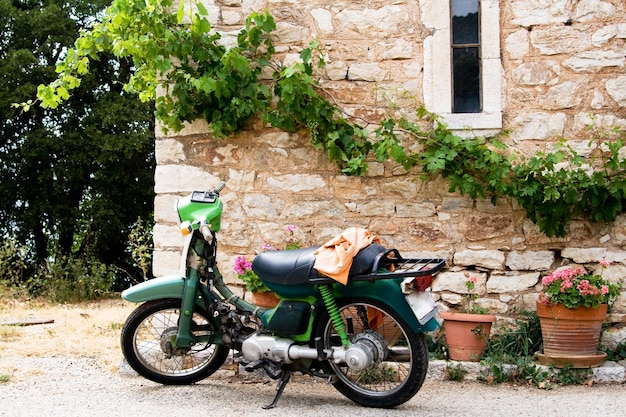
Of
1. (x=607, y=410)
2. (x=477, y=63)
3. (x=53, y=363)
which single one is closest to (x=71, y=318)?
(x=53, y=363)

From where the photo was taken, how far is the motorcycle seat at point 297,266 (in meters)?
4.29

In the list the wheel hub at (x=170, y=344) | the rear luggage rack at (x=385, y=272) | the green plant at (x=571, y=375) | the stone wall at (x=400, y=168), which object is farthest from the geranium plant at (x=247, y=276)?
the green plant at (x=571, y=375)

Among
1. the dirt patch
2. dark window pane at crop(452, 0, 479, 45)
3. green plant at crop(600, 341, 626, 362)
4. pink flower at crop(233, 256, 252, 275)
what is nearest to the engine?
pink flower at crop(233, 256, 252, 275)

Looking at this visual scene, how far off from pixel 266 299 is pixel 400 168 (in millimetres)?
1392

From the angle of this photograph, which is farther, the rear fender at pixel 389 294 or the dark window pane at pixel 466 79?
the dark window pane at pixel 466 79

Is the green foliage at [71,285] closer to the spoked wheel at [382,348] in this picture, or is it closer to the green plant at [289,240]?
the green plant at [289,240]

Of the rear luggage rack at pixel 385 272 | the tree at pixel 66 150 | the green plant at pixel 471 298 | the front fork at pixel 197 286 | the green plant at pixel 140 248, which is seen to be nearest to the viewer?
the rear luggage rack at pixel 385 272

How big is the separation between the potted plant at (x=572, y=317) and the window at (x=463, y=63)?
1265 mm

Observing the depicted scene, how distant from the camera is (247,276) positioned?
5.43 m

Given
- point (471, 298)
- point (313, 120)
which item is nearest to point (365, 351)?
point (471, 298)

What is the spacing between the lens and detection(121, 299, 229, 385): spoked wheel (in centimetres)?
480

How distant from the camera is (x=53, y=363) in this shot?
5.76 m

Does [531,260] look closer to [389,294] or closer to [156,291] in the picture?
[389,294]

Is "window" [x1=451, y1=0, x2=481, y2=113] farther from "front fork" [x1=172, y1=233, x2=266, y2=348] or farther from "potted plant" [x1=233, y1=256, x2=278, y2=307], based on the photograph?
"front fork" [x1=172, y1=233, x2=266, y2=348]
